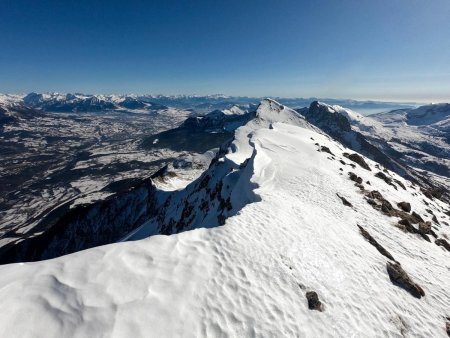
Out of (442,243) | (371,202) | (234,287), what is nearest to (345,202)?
(371,202)

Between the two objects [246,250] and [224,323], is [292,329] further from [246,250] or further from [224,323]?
[246,250]

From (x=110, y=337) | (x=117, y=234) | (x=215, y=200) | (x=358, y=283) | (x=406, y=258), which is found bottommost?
(x=117, y=234)

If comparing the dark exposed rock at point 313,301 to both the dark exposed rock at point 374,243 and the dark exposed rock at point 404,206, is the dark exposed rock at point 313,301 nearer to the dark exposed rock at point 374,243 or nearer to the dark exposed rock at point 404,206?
the dark exposed rock at point 374,243

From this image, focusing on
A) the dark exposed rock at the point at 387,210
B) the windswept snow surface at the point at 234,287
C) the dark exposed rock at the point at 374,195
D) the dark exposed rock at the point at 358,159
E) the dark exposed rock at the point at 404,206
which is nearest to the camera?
the windswept snow surface at the point at 234,287

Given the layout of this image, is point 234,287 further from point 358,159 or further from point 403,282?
point 358,159

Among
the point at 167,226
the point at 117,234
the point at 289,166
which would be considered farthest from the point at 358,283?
the point at 117,234

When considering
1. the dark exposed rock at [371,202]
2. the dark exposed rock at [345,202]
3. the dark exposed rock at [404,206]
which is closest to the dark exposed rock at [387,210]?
the dark exposed rock at [371,202]

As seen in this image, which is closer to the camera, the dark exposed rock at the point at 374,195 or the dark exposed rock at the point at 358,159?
the dark exposed rock at the point at 374,195
